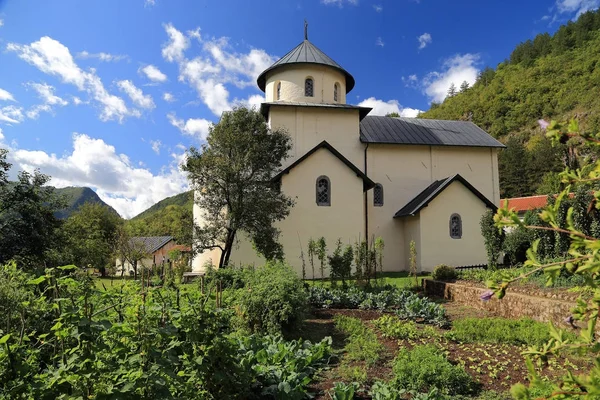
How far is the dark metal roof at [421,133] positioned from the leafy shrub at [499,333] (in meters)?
16.0

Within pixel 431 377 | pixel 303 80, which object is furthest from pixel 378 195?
pixel 431 377

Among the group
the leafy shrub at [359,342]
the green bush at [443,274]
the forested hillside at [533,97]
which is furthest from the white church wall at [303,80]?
the forested hillside at [533,97]

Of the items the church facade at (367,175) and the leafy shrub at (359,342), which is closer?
the leafy shrub at (359,342)

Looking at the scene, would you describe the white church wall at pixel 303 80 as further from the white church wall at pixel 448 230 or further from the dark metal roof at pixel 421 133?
the white church wall at pixel 448 230

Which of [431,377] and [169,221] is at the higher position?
[169,221]

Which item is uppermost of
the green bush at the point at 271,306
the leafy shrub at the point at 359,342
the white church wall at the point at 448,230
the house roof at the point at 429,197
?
the house roof at the point at 429,197

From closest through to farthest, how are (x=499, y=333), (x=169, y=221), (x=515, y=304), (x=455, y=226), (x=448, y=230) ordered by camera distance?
(x=499, y=333)
(x=515, y=304)
(x=448, y=230)
(x=455, y=226)
(x=169, y=221)

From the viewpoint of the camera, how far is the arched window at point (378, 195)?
22578 mm

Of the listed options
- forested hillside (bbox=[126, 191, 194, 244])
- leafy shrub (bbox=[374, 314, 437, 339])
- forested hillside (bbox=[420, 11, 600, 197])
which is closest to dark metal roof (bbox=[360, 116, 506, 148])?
forested hillside (bbox=[126, 191, 194, 244])

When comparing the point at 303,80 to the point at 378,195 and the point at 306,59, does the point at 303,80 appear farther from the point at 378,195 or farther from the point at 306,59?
the point at 378,195

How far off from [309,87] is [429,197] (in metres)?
9.70

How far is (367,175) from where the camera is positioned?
22.8 m

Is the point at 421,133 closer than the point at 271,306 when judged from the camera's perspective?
No

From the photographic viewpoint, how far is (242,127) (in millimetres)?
17547
